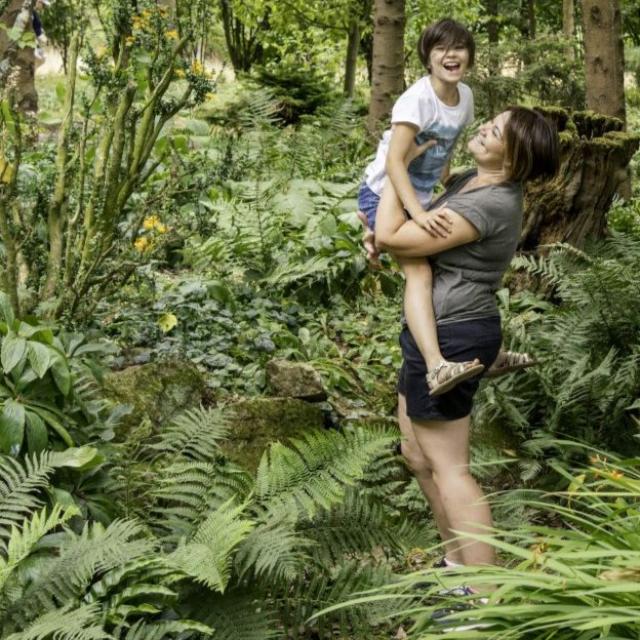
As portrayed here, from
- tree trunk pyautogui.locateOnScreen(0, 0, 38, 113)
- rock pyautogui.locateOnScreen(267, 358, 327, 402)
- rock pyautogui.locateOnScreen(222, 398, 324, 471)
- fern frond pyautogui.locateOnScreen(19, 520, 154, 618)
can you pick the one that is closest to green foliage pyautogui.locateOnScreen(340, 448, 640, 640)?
fern frond pyautogui.locateOnScreen(19, 520, 154, 618)

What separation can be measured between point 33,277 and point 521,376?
260 centimetres

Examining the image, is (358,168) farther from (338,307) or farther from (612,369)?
(612,369)

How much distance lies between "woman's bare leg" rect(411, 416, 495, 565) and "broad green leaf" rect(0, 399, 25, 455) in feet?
4.47

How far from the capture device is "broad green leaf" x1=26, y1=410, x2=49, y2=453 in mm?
3260

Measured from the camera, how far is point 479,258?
3.26 m

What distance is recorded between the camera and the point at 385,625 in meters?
3.58

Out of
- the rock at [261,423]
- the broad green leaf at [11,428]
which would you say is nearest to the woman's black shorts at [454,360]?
the rock at [261,423]

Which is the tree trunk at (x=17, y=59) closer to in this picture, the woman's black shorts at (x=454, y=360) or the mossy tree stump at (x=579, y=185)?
the woman's black shorts at (x=454, y=360)

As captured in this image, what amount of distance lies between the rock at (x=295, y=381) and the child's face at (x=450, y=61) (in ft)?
6.34

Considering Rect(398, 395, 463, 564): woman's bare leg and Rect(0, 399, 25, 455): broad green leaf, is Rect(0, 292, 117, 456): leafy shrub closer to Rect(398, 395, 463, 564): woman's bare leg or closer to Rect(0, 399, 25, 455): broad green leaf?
Rect(0, 399, 25, 455): broad green leaf

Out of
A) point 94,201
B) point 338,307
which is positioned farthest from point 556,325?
point 94,201

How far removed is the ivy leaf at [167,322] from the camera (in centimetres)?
518

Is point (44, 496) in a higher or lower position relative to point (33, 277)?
lower

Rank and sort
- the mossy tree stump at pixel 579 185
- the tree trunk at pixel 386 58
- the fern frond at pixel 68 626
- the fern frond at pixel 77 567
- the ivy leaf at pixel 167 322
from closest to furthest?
1. the fern frond at pixel 68 626
2. the fern frond at pixel 77 567
3. the ivy leaf at pixel 167 322
4. the mossy tree stump at pixel 579 185
5. the tree trunk at pixel 386 58
